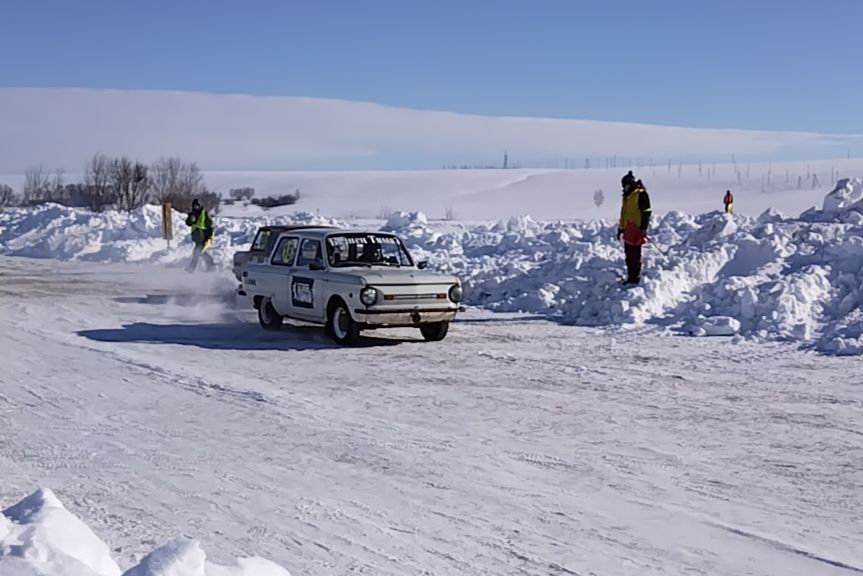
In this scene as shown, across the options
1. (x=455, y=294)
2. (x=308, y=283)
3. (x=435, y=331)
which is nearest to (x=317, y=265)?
(x=308, y=283)

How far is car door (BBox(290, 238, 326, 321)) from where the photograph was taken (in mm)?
15070

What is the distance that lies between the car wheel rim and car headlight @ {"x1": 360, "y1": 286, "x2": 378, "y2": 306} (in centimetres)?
52

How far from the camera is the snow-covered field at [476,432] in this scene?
6398 mm

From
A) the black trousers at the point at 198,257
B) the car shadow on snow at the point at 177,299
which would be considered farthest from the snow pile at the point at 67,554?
the black trousers at the point at 198,257

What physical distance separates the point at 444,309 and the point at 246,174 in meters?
151

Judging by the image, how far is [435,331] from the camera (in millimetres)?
15125

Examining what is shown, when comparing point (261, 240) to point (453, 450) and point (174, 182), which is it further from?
point (174, 182)

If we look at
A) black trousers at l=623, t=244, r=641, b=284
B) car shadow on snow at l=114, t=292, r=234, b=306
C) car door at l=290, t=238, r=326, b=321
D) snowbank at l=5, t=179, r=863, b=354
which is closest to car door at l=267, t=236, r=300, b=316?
car door at l=290, t=238, r=326, b=321

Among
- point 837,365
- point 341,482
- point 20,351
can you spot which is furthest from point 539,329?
point 341,482

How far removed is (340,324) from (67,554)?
1007cm

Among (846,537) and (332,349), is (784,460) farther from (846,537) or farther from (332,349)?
(332,349)

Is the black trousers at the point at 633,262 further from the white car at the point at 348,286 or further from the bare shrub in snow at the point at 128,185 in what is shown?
the bare shrub in snow at the point at 128,185

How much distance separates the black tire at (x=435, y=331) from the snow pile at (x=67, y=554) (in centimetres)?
997

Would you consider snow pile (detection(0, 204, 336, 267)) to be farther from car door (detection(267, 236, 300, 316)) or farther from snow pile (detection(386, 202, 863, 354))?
car door (detection(267, 236, 300, 316))
